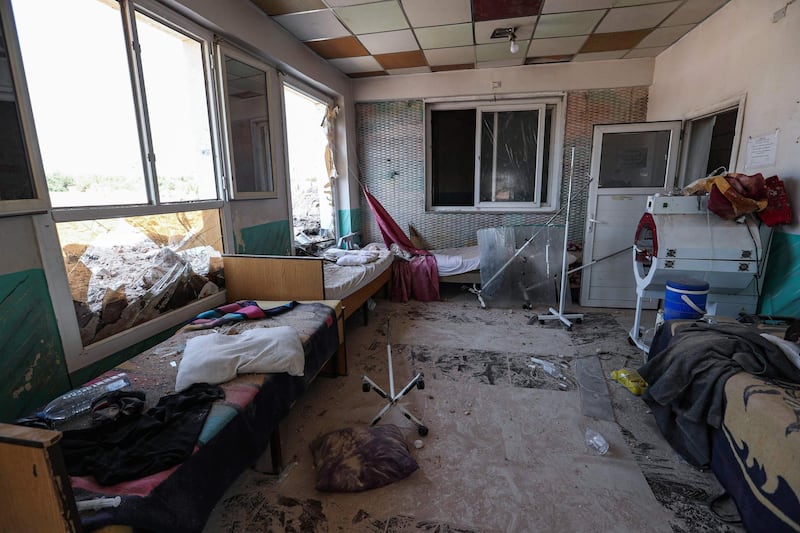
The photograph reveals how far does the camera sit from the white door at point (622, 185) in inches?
140

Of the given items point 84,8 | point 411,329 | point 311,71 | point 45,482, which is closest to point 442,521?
point 45,482

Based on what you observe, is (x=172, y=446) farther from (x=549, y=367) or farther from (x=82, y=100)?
(x=549, y=367)

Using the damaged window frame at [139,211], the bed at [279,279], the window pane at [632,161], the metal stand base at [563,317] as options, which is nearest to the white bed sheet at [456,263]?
the metal stand base at [563,317]

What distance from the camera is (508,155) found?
15.3 ft

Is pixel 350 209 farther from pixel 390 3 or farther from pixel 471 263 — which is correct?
pixel 390 3

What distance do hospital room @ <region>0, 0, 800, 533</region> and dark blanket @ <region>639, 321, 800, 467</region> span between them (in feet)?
0.04

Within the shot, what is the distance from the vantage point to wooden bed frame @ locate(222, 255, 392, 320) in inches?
99.3

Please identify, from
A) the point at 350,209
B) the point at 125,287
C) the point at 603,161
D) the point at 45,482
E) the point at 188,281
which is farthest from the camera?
the point at 350,209

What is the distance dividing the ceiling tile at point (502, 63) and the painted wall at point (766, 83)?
1590 millimetres

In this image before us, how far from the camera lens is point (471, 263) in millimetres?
4148

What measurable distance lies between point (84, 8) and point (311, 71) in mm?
2111

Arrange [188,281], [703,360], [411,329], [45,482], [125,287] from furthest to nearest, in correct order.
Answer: [411,329] < [188,281] < [125,287] < [703,360] < [45,482]

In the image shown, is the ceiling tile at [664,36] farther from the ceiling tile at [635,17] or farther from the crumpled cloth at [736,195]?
the crumpled cloth at [736,195]

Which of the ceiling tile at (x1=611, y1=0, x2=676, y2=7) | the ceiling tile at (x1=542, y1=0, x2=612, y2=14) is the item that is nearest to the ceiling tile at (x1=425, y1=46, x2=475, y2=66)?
the ceiling tile at (x1=542, y1=0, x2=612, y2=14)
